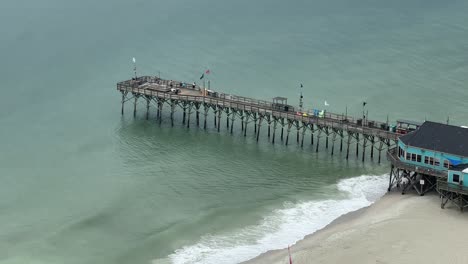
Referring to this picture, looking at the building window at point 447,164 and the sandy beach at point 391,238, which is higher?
the building window at point 447,164

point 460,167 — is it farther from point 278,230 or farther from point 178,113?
point 178,113

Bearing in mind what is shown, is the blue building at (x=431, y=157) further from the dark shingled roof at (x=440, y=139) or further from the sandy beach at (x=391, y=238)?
the sandy beach at (x=391, y=238)

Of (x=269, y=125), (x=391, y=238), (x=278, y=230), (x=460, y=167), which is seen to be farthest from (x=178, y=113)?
(x=391, y=238)

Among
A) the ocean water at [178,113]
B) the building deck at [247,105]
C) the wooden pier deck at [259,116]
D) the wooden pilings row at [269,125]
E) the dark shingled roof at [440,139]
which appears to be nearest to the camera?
the ocean water at [178,113]

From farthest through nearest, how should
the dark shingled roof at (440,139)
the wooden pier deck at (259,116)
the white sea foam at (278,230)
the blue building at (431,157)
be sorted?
the wooden pier deck at (259,116) < the dark shingled roof at (440,139) < the blue building at (431,157) < the white sea foam at (278,230)

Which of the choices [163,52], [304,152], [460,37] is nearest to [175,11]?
[163,52]

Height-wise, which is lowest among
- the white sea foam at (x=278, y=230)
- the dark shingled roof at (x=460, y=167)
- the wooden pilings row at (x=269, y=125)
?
the white sea foam at (x=278, y=230)

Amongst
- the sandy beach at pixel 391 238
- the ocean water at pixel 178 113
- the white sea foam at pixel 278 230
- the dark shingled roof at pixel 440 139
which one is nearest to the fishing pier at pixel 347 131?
the dark shingled roof at pixel 440 139

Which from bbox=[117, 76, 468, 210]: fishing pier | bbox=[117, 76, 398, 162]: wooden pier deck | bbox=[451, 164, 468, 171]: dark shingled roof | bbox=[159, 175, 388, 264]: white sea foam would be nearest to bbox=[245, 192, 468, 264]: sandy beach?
bbox=[159, 175, 388, 264]: white sea foam
